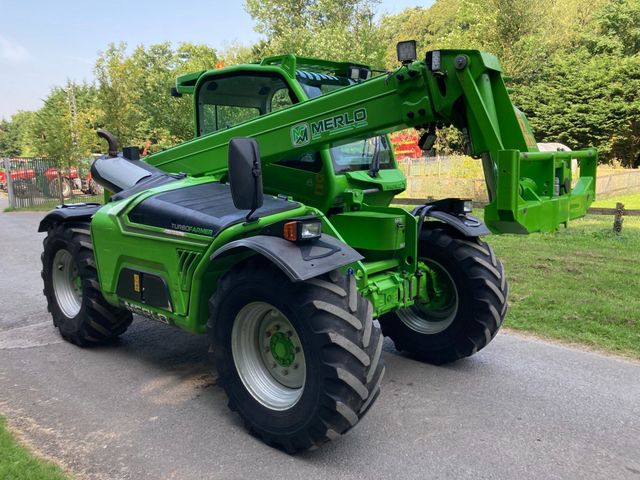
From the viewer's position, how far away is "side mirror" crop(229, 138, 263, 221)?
3.22 meters

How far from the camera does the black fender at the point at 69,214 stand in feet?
17.0

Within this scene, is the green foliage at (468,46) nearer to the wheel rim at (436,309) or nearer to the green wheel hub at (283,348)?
the wheel rim at (436,309)

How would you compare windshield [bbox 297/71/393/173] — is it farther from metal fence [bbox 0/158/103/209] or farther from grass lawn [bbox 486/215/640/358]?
metal fence [bbox 0/158/103/209]

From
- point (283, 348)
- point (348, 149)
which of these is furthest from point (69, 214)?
point (283, 348)

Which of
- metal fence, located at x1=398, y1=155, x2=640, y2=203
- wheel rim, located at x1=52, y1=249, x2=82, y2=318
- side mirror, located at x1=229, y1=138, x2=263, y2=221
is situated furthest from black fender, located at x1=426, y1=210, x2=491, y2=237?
metal fence, located at x1=398, y1=155, x2=640, y2=203

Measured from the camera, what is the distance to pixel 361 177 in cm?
460

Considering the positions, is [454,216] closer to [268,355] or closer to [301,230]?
[301,230]

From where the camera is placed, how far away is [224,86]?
509cm

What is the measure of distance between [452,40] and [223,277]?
2355cm

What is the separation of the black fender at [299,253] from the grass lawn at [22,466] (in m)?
1.50

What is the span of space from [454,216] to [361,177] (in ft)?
2.86

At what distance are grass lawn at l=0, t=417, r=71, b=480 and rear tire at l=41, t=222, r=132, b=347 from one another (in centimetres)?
169

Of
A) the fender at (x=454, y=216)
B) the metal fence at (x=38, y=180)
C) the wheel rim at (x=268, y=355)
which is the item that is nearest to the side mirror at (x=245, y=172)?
the wheel rim at (x=268, y=355)

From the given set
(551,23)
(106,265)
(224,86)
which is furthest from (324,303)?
(551,23)
